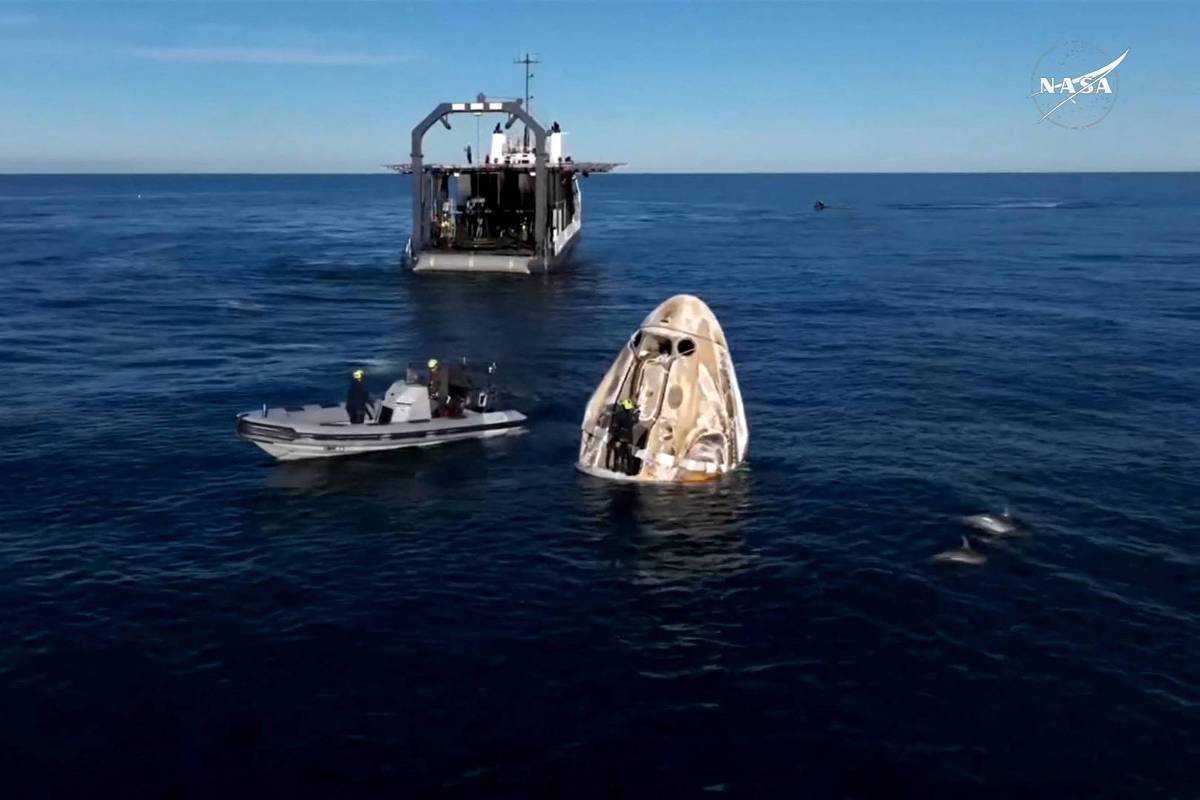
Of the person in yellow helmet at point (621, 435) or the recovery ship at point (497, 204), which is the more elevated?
the recovery ship at point (497, 204)

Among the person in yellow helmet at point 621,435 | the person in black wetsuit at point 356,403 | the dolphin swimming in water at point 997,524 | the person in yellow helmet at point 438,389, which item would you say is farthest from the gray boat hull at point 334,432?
the dolphin swimming in water at point 997,524

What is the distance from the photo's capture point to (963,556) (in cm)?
2647

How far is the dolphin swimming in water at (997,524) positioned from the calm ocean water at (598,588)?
64 cm

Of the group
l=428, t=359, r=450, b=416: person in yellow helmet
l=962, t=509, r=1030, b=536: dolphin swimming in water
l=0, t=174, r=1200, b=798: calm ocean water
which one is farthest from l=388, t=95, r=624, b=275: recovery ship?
l=962, t=509, r=1030, b=536: dolphin swimming in water

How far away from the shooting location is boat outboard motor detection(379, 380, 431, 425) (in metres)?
34.8

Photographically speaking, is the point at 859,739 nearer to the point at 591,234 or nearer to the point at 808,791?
the point at 808,791

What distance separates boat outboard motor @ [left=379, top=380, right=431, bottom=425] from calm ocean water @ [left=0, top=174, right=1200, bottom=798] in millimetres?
1359

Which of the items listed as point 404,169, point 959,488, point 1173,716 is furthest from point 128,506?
point 404,169

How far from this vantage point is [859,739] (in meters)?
18.5

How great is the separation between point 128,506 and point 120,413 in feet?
39.0

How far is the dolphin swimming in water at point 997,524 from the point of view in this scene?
92.4 ft

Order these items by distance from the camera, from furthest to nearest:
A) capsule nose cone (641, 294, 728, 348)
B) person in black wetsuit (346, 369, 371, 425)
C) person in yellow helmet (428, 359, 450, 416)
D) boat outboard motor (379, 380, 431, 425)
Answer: person in yellow helmet (428, 359, 450, 416) → boat outboard motor (379, 380, 431, 425) → person in black wetsuit (346, 369, 371, 425) → capsule nose cone (641, 294, 728, 348)

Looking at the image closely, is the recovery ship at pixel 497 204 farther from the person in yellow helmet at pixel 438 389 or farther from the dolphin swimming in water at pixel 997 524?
the dolphin swimming in water at pixel 997 524

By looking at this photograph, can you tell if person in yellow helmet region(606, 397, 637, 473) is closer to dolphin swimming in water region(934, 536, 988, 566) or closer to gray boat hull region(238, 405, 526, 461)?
gray boat hull region(238, 405, 526, 461)
